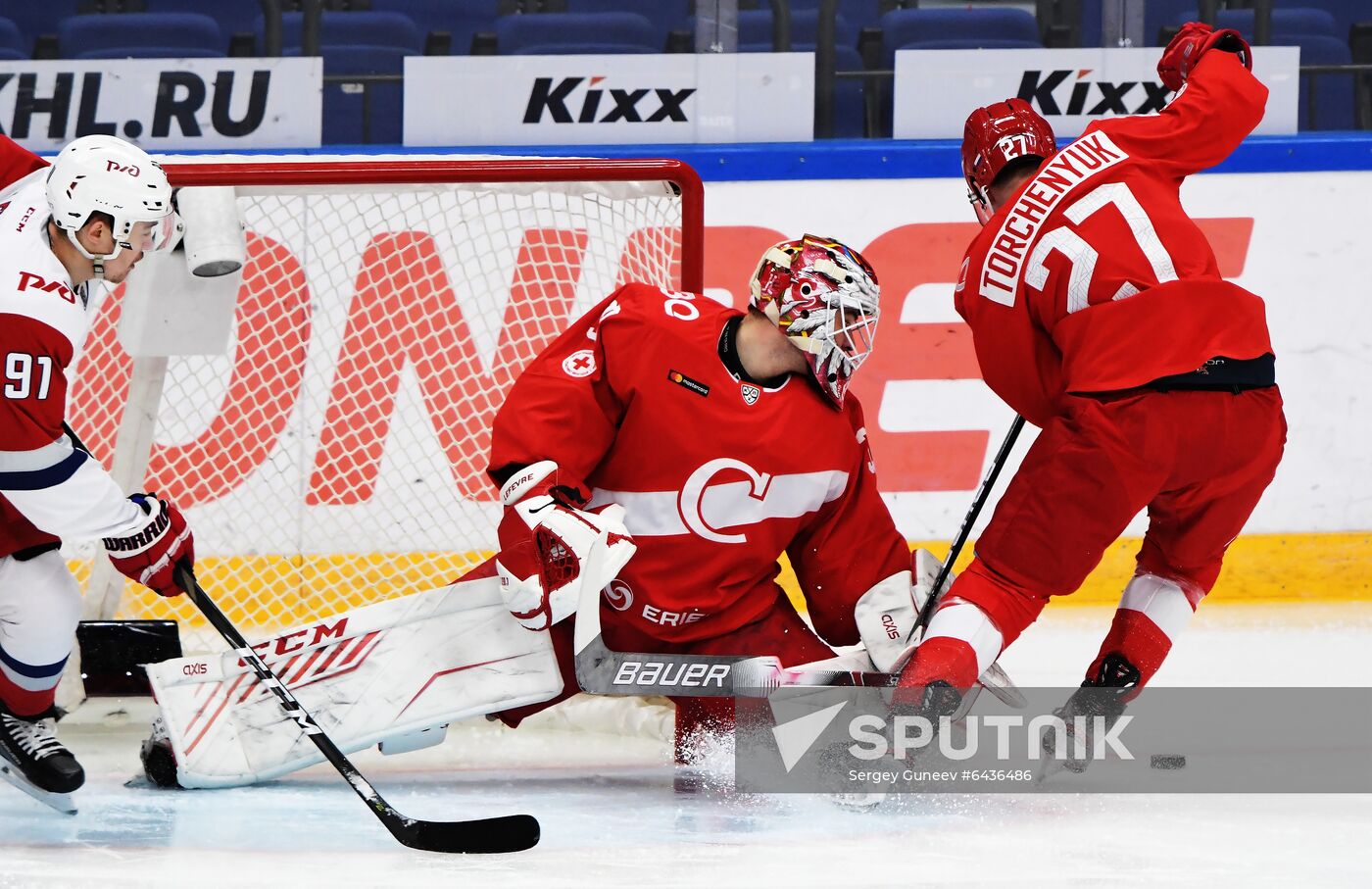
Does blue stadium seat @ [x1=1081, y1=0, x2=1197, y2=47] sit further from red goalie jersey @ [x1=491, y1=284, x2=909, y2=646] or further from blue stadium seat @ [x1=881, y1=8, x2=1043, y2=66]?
red goalie jersey @ [x1=491, y1=284, x2=909, y2=646]

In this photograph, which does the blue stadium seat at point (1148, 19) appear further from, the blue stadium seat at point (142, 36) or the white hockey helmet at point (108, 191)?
the white hockey helmet at point (108, 191)

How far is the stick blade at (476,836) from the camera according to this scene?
7.03 feet

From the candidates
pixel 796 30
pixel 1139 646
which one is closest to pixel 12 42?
pixel 796 30

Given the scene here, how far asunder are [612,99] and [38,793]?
224 centimetres

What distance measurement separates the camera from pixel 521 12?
406 centimetres

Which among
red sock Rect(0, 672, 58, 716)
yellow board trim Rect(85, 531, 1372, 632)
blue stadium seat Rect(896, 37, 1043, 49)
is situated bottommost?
yellow board trim Rect(85, 531, 1372, 632)

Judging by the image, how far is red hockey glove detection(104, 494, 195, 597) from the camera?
2281mm

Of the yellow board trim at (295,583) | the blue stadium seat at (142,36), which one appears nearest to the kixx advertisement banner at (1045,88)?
the yellow board trim at (295,583)

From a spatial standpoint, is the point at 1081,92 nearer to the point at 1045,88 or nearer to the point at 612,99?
the point at 1045,88

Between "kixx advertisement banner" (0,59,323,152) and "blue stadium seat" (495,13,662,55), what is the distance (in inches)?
19.4

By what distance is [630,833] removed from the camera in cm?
224

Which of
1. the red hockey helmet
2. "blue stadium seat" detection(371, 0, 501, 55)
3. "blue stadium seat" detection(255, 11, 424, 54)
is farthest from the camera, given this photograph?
"blue stadium seat" detection(371, 0, 501, 55)

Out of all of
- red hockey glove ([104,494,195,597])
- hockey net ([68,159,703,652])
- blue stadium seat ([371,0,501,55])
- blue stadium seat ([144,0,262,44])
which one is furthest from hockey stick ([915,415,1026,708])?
blue stadium seat ([144,0,262,44])

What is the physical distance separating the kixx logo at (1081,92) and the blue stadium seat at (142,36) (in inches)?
79.9
